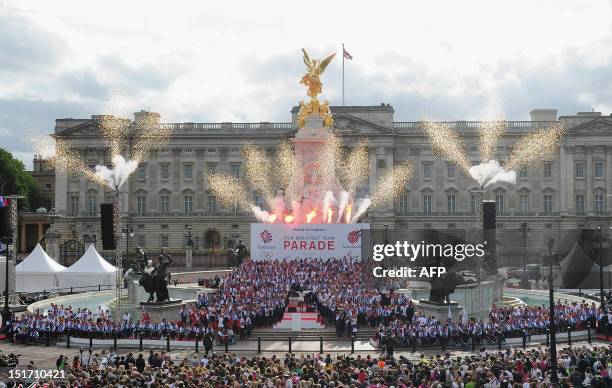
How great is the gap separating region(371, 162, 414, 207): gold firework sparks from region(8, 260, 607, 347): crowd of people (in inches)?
1990

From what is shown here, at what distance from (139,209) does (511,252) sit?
44.5 metres

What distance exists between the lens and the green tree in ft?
327

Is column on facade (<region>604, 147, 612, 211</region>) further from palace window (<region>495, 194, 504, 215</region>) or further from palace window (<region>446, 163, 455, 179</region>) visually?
palace window (<region>446, 163, 455, 179</region>)

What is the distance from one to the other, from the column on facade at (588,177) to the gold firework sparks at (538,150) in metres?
3.67

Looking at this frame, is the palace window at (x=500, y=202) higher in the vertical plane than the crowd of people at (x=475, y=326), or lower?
higher

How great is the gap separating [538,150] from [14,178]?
70.2 m

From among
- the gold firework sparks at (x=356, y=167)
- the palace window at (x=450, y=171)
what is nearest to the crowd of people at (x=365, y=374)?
the gold firework sparks at (x=356, y=167)

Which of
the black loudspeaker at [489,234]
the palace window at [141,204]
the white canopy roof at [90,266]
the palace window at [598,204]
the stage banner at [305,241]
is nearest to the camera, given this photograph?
the black loudspeaker at [489,234]

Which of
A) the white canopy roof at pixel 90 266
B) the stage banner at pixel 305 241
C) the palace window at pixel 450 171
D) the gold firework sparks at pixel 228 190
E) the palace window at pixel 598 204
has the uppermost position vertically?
the palace window at pixel 450 171

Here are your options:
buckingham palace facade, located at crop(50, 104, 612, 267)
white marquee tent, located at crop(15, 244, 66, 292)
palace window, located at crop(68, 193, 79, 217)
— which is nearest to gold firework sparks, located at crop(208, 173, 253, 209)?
buckingham palace facade, located at crop(50, 104, 612, 267)

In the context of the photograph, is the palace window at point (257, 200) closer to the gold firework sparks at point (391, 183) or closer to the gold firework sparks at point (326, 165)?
the gold firework sparks at point (391, 183)

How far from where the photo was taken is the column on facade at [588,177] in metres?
88.0

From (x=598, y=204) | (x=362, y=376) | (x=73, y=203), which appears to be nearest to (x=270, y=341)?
(x=362, y=376)

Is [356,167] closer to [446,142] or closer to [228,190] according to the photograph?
[446,142]
